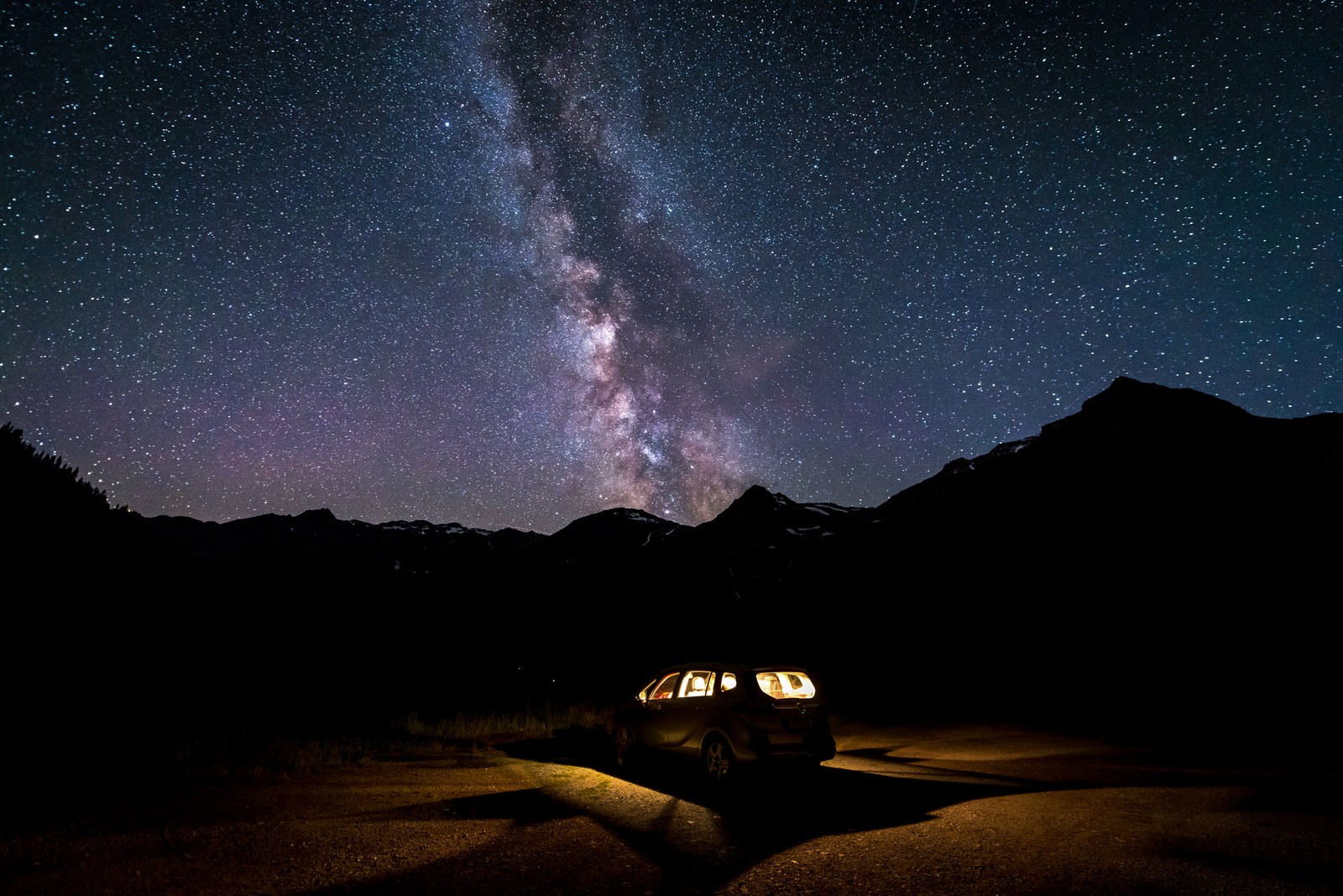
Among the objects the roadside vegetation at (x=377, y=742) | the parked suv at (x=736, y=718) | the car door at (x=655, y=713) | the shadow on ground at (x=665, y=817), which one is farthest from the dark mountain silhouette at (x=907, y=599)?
the parked suv at (x=736, y=718)

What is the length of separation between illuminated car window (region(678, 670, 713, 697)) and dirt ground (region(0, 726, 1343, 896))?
1143mm

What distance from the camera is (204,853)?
226 inches

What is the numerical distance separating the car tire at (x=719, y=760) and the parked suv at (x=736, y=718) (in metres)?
0.01

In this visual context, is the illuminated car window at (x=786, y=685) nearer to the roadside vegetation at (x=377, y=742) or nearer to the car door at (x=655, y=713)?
the car door at (x=655, y=713)

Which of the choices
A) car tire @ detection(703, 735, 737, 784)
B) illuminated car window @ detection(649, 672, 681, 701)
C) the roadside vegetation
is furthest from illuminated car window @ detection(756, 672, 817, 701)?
the roadside vegetation

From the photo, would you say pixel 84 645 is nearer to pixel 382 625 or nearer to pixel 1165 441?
pixel 382 625

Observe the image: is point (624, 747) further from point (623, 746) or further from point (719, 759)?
point (719, 759)

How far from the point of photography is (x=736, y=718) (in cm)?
896

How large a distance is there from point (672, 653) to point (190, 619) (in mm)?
36969

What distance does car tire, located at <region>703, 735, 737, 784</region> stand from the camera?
29.3 feet

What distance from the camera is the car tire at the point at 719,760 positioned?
29.3ft

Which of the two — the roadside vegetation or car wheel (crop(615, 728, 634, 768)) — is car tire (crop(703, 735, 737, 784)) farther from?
the roadside vegetation

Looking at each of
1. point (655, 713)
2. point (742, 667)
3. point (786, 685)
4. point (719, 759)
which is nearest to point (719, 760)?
point (719, 759)

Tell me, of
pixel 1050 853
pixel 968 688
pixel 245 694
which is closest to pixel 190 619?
pixel 245 694
